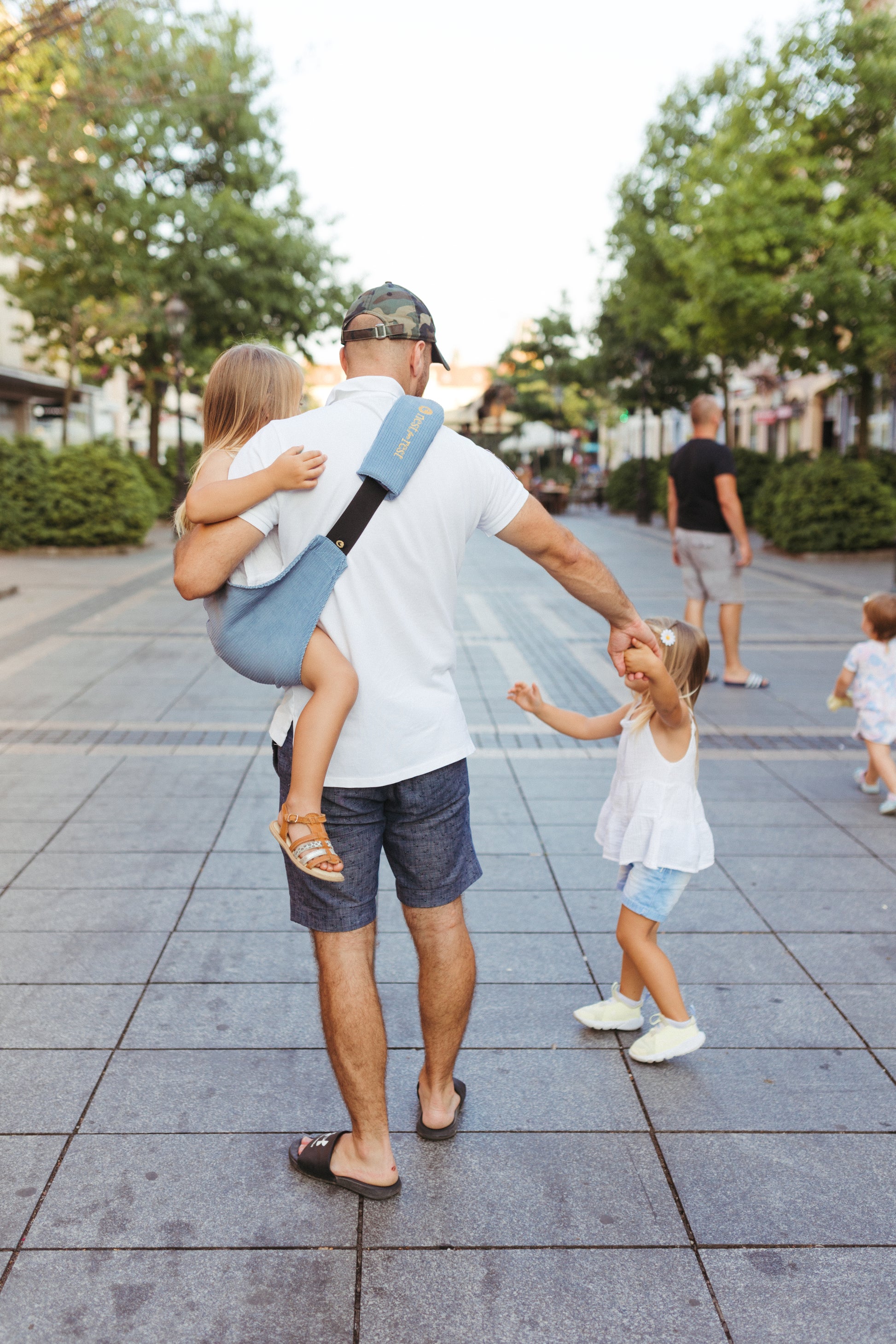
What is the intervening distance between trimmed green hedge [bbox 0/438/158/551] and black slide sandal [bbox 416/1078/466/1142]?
16709 mm

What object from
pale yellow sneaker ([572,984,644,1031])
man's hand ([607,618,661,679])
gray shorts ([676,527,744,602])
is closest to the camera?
man's hand ([607,618,661,679])

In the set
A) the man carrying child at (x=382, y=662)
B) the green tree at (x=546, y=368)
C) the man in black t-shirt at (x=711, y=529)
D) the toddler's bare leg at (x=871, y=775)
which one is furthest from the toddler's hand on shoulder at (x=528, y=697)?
the green tree at (x=546, y=368)

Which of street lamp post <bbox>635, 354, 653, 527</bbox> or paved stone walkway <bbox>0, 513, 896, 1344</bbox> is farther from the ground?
street lamp post <bbox>635, 354, 653, 527</bbox>

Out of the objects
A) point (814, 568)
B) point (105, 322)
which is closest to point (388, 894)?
point (814, 568)

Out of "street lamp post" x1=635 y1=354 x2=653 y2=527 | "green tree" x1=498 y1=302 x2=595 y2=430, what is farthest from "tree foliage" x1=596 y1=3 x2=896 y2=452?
"green tree" x1=498 y1=302 x2=595 y2=430

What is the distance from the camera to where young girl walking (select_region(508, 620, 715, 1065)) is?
3109mm

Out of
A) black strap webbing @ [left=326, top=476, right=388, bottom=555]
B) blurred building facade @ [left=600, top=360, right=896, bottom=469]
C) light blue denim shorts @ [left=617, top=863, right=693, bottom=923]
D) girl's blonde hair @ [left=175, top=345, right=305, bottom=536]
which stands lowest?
light blue denim shorts @ [left=617, top=863, right=693, bottom=923]

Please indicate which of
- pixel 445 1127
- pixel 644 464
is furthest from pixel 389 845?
pixel 644 464

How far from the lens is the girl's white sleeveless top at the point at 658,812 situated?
3.11m

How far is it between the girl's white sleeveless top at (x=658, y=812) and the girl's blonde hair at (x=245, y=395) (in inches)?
49.8

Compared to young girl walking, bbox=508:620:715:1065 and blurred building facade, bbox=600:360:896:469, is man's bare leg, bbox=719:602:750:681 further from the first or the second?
blurred building facade, bbox=600:360:896:469

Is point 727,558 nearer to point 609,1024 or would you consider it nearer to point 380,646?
point 609,1024

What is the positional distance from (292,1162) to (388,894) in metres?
1.75

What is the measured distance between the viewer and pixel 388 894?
4.40m
